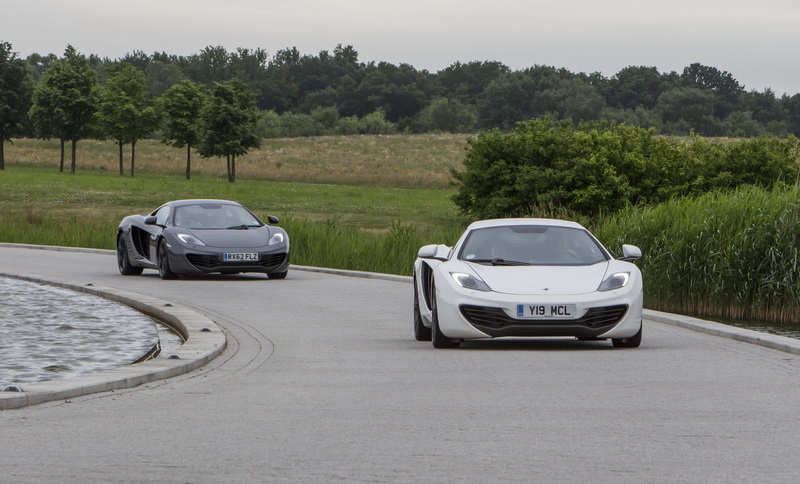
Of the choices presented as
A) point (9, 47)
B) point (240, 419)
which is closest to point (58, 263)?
point (240, 419)

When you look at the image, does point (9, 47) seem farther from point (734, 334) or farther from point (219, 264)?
point (734, 334)

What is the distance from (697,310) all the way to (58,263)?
13.7 metres

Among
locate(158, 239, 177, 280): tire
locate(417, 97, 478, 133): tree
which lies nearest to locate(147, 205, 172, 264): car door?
locate(158, 239, 177, 280): tire

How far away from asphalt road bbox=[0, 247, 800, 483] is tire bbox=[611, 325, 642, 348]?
108mm

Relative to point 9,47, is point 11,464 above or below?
below

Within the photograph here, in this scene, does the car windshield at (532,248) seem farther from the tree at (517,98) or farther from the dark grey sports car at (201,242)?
the tree at (517,98)

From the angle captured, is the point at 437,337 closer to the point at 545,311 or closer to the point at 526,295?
the point at 526,295

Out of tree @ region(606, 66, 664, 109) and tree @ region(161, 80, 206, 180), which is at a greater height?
tree @ region(606, 66, 664, 109)

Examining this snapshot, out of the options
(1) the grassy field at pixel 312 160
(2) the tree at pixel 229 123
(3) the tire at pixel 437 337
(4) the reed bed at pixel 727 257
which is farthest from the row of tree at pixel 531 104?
(3) the tire at pixel 437 337

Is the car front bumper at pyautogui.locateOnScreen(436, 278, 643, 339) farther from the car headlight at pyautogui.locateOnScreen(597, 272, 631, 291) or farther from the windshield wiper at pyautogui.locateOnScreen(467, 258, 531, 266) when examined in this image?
the windshield wiper at pyautogui.locateOnScreen(467, 258, 531, 266)

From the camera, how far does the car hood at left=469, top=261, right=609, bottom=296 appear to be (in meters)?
11.7

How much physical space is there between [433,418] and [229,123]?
76979mm

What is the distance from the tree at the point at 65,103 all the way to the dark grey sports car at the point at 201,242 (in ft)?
212

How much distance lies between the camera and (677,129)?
16688 cm
